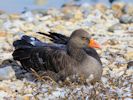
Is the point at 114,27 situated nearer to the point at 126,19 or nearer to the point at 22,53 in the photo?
the point at 126,19

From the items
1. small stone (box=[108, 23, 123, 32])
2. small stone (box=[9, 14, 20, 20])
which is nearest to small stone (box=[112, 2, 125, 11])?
small stone (box=[9, 14, 20, 20])

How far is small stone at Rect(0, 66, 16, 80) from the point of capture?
8.43m

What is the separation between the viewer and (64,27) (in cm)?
1298

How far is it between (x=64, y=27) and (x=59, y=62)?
15.7ft

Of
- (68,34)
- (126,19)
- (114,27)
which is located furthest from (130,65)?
(126,19)

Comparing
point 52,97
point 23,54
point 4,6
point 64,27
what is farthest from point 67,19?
point 52,97

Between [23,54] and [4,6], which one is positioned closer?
[23,54]

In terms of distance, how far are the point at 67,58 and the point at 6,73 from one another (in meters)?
0.90

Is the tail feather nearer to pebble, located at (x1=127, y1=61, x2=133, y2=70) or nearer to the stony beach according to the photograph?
the stony beach

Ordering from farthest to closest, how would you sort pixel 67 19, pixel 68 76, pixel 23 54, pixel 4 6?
pixel 4 6 → pixel 67 19 → pixel 23 54 → pixel 68 76

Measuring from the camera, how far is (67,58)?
27.1ft

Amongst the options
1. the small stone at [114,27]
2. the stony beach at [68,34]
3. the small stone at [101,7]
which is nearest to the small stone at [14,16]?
the stony beach at [68,34]

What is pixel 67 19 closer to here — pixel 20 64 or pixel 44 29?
pixel 44 29

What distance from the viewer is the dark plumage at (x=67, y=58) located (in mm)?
8141
